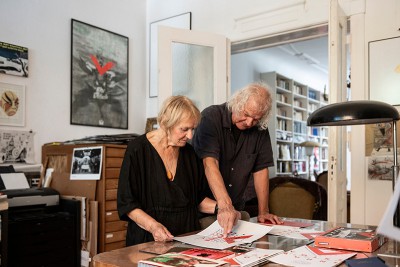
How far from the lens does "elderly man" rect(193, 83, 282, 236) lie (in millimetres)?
2092

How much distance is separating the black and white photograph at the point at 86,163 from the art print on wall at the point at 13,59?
0.85 m

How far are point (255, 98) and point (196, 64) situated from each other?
2.23 metres

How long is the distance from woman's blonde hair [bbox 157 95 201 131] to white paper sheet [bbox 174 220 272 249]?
480 mm

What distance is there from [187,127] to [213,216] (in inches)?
19.3

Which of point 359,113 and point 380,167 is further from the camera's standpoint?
point 380,167

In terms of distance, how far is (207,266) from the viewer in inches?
43.3

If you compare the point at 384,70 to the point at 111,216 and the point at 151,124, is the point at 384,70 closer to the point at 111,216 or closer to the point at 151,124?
the point at 151,124

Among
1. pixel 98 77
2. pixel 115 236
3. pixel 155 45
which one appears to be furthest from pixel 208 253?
pixel 155 45

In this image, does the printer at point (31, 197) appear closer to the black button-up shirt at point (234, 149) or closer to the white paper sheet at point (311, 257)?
the black button-up shirt at point (234, 149)

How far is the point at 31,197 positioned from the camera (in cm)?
303

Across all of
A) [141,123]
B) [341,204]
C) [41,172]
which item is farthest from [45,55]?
[341,204]

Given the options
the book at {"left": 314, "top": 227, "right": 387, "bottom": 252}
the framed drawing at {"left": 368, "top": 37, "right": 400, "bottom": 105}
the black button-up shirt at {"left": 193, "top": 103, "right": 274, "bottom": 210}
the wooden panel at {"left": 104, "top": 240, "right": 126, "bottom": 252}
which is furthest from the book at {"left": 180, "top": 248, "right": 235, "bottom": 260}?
the framed drawing at {"left": 368, "top": 37, "right": 400, "bottom": 105}

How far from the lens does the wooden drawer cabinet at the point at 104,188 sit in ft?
10.7

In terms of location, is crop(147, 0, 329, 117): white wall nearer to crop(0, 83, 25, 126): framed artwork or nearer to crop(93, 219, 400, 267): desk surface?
crop(0, 83, 25, 126): framed artwork
